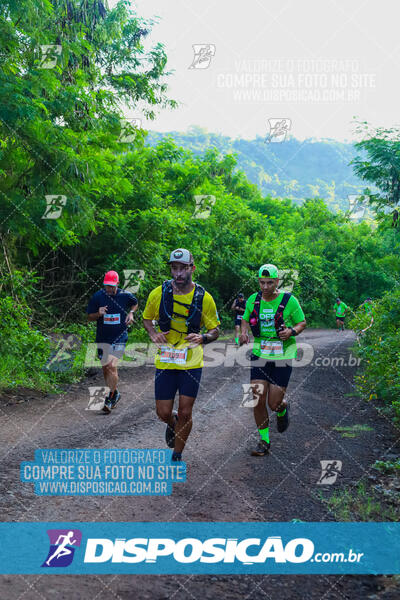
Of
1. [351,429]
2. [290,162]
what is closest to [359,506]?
[351,429]

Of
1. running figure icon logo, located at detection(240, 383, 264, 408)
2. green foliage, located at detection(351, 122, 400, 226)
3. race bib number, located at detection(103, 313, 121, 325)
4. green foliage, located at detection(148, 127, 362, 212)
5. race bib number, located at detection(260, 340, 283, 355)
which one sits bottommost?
running figure icon logo, located at detection(240, 383, 264, 408)

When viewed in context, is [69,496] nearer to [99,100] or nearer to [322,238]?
[99,100]

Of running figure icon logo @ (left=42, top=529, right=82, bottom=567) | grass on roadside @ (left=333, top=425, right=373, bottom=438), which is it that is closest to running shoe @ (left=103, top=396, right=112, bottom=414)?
grass on roadside @ (left=333, top=425, right=373, bottom=438)

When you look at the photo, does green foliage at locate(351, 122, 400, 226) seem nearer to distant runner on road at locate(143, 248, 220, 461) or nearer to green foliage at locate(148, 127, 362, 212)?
distant runner on road at locate(143, 248, 220, 461)

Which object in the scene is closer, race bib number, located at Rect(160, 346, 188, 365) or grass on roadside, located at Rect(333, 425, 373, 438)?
race bib number, located at Rect(160, 346, 188, 365)

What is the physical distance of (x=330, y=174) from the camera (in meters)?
177

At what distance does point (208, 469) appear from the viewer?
6.05 metres

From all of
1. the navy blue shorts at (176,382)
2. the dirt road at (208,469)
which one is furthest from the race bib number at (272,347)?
the dirt road at (208,469)

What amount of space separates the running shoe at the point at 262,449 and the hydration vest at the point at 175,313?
1843 mm

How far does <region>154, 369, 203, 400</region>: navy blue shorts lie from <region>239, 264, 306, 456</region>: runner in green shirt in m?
1.03

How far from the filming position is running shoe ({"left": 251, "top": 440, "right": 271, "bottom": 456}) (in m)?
6.68

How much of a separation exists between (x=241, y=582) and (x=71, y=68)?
16.1m

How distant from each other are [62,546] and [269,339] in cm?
351

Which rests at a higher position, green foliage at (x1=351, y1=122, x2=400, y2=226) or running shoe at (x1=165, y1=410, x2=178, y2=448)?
green foliage at (x1=351, y1=122, x2=400, y2=226)
